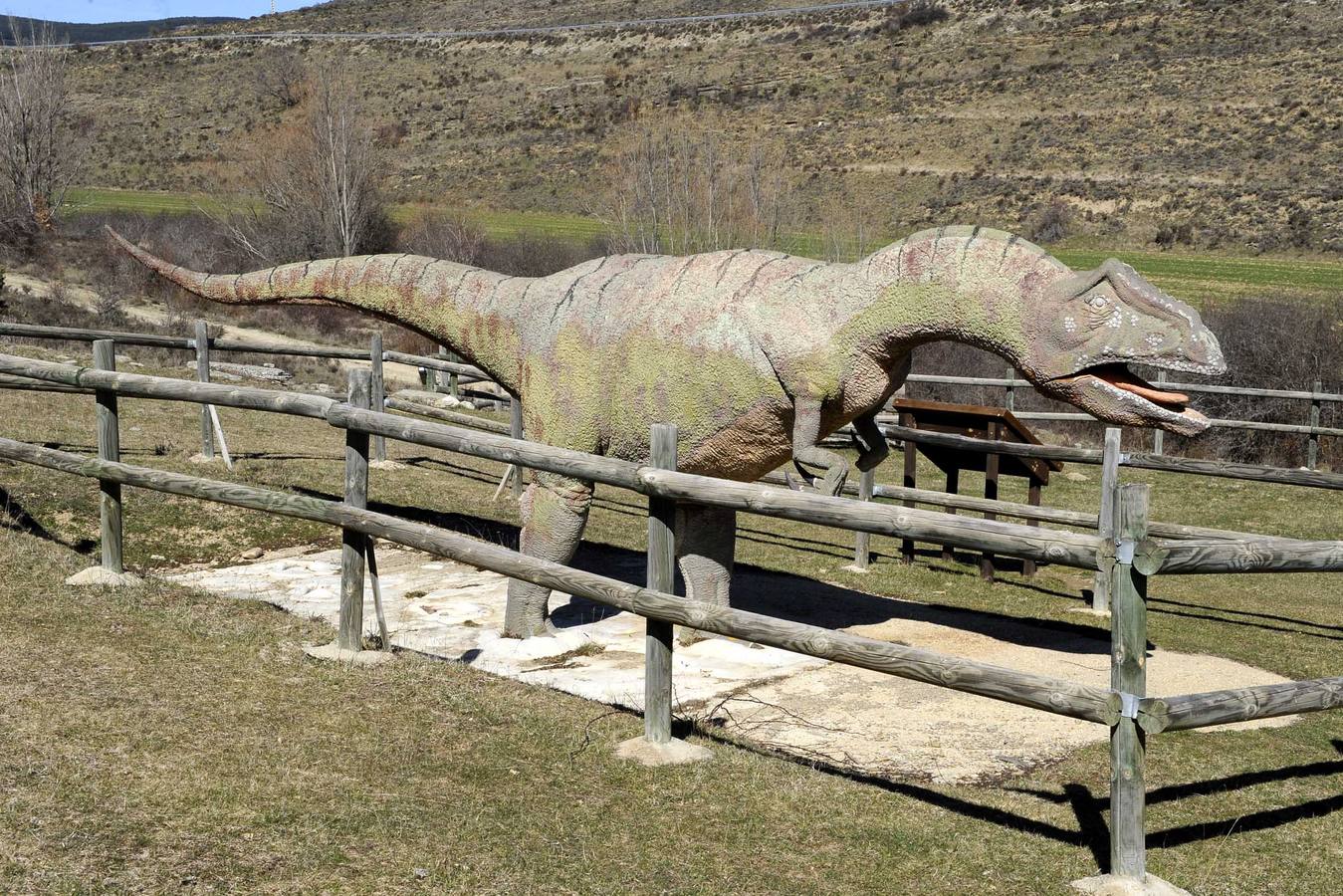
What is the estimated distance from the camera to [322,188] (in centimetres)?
3064

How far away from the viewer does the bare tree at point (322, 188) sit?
30297 mm

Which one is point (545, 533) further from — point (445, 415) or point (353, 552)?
point (445, 415)

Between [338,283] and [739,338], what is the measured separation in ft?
7.82

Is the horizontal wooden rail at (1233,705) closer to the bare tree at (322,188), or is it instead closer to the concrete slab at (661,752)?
the concrete slab at (661,752)

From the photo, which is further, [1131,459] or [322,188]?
Result: [322,188]

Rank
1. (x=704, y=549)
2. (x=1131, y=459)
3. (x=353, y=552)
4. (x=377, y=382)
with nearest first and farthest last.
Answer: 1. (x=353, y=552)
2. (x=704, y=549)
3. (x=1131, y=459)
4. (x=377, y=382)

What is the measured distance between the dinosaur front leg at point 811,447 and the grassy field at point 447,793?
58.8 inches

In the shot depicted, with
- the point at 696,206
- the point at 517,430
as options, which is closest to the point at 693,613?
the point at 517,430

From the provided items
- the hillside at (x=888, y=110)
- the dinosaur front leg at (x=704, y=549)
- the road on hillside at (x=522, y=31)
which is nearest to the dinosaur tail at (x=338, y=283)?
the dinosaur front leg at (x=704, y=549)

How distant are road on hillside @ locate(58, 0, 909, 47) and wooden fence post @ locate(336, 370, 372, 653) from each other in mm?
60369

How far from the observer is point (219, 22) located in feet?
263

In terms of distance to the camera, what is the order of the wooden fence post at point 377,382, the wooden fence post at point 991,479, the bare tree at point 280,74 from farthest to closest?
the bare tree at point 280,74, the wooden fence post at point 377,382, the wooden fence post at point 991,479

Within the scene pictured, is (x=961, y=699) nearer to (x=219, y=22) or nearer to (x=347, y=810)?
(x=347, y=810)

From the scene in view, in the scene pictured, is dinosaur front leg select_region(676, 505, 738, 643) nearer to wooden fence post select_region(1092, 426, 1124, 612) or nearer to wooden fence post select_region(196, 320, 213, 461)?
wooden fence post select_region(1092, 426, 1124, 612)
